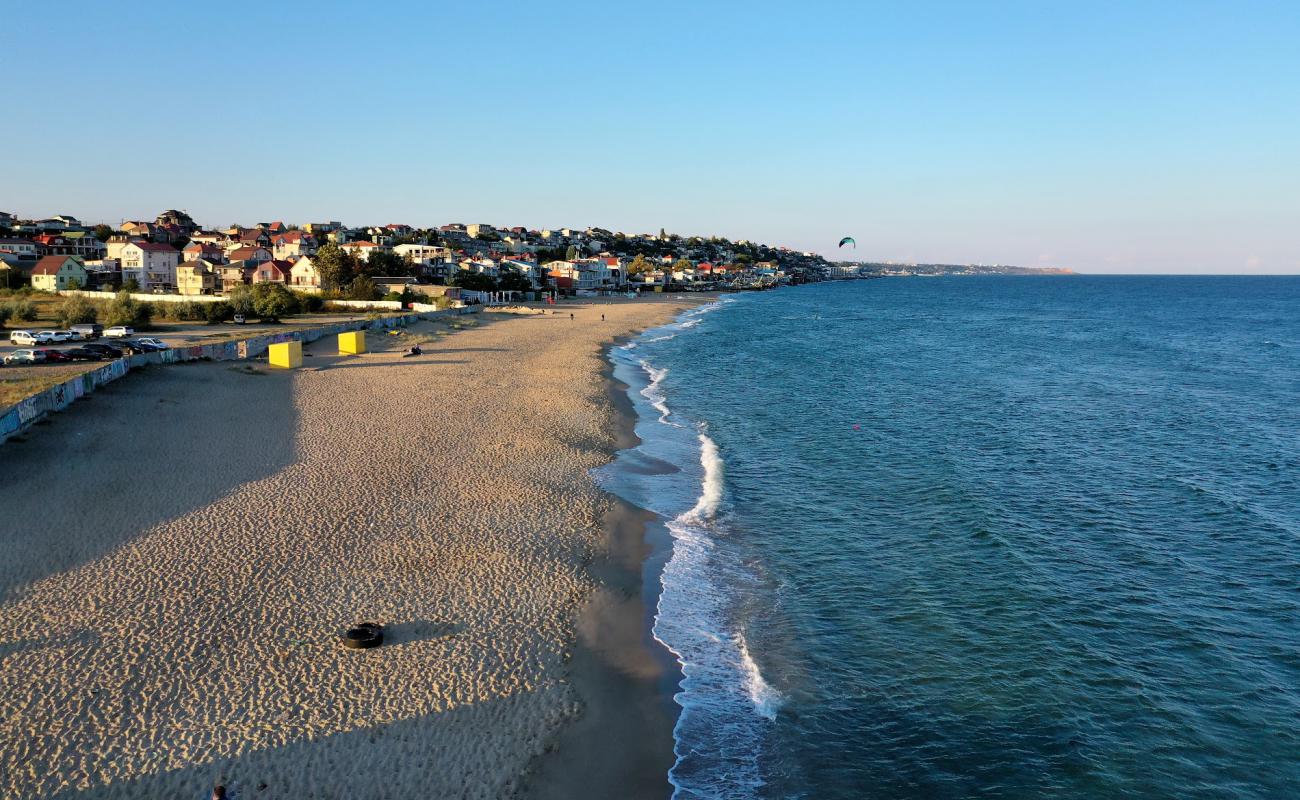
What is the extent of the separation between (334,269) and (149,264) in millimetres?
28239

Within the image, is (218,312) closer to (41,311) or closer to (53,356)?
(41,311)

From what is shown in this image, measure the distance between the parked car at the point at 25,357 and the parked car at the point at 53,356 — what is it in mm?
158

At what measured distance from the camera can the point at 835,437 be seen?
33.6 metres

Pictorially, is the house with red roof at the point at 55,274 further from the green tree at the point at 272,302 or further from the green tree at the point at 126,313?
the green tree at the point at 126,313

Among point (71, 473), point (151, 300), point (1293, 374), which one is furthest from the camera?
point (151, 300)

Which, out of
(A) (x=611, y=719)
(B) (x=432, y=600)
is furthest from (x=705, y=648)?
(B) (x=432, y=600)

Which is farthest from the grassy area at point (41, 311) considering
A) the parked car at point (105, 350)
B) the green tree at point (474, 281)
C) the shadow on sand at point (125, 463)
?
the green tree at point (474, 281)

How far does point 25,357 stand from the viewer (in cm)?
3809

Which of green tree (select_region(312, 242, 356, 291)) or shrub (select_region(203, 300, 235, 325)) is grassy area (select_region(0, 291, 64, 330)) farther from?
green tree (select_region(312, 242, 356, 291))

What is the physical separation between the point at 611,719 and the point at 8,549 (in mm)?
14940

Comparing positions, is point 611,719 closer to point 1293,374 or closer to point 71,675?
point 71,675

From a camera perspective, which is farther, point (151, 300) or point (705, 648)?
point (151, 300)

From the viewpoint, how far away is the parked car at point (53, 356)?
39.0 m

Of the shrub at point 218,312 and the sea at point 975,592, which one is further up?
the shrub at point 218,312
